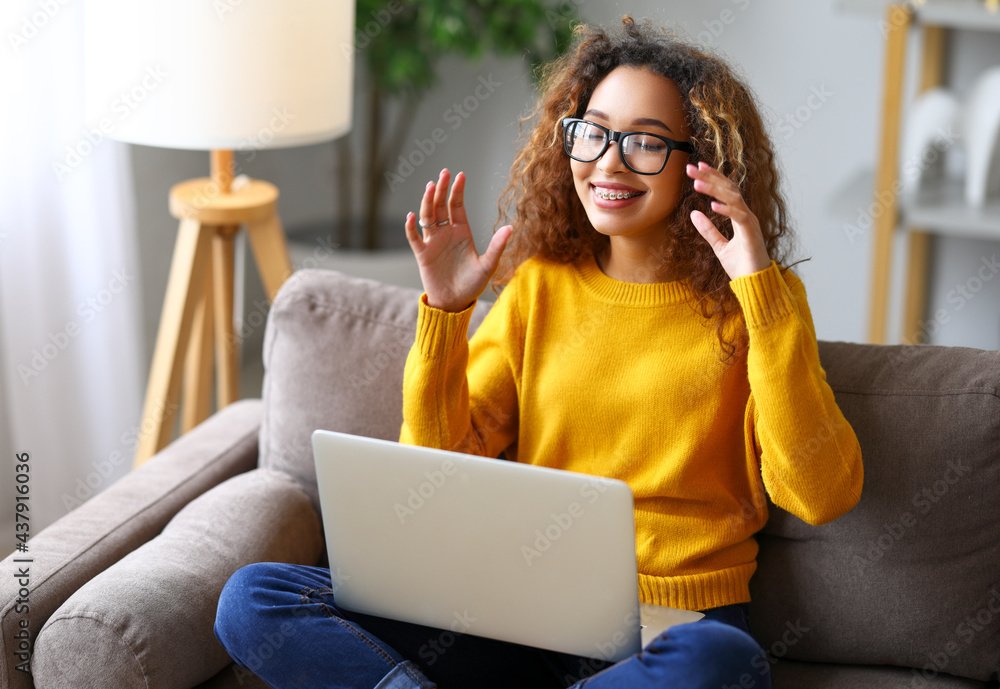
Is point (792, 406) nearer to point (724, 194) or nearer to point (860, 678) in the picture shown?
point (724, 194)

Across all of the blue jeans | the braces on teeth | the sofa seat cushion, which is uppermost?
the braces on teeth

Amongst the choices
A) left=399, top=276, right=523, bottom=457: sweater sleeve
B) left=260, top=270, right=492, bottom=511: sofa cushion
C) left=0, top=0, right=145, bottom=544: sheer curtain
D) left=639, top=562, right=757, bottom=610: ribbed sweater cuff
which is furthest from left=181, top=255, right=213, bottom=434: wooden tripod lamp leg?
left=639, top=562, right=757, bottom=610: ribbed sweater cuff

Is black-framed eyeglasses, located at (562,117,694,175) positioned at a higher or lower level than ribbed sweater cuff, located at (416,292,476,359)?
higher

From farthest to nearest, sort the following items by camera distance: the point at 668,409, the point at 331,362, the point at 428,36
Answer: the point at 428,36, the point at 331,362, the point at 668,409

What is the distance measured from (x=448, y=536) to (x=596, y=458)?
307 mm

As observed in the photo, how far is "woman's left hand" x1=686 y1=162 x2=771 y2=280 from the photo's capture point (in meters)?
1.13

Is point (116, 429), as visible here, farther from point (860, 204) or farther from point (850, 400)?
point (860, 204)

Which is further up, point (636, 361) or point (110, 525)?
point (636, 361)

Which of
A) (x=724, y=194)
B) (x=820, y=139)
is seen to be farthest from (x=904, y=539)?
(x=820, y=139)

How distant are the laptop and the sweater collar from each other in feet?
1.27

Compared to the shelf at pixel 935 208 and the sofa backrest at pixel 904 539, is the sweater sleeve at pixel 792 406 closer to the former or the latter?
the sofa backrest at pixel 904 539

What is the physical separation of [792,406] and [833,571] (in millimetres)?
293

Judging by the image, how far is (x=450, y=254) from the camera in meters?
1.30

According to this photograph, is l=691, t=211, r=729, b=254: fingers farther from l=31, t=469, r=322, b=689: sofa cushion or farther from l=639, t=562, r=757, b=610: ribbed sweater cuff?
l=31, t=469, r=322, b=689: sofa cushion
